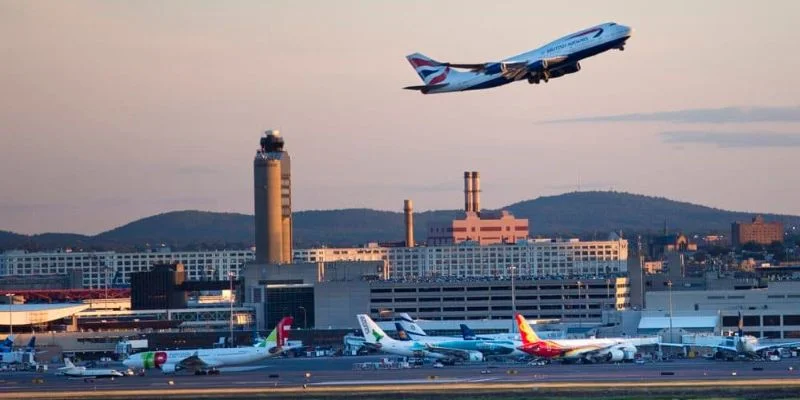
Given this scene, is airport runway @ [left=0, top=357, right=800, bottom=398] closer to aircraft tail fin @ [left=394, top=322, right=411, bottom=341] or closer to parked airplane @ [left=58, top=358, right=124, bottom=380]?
parked airplane @ [left=58, top=358, right=124, bottom=380]

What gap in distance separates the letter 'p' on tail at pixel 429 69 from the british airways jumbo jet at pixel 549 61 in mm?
3272

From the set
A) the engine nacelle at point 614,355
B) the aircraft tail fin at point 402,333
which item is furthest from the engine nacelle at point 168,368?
the engine nacelle at point 614,355

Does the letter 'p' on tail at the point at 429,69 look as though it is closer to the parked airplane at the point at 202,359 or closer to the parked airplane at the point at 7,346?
the parked airplane at the point at 202,359

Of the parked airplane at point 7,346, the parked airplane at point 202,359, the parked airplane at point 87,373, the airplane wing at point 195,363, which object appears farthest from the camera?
the parked airplane at point 7,346

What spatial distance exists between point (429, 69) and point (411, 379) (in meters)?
23.5

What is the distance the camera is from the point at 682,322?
185m

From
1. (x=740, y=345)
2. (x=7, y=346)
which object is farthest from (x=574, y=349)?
(x=7, y=346)

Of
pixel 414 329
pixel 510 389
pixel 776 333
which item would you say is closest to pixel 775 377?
pixel 510 389

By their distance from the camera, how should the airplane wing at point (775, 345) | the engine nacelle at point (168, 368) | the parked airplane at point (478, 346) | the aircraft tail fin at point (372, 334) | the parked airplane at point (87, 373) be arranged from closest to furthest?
the parked airplane at point (87, 373)
the engine nacelle at point (168, 368)
the parked airplane at point (478, 346)
the airplane wing at point (775, 345)
the aircraft tail fin at point (372, 334)

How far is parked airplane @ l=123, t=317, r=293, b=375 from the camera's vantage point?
136750 millimetres

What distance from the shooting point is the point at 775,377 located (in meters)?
112

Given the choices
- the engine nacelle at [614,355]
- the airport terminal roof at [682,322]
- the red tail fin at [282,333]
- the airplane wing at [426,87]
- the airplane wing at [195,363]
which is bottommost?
the engine nacelle at [614,355]

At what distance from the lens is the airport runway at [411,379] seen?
107m

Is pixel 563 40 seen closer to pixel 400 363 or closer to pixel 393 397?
pixel 393 397
